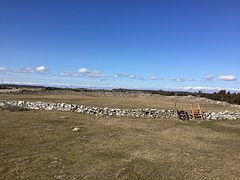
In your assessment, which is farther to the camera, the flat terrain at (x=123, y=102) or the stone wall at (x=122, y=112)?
the flat terrain at (x=123, y=102)

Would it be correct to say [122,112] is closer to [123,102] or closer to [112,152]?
[112,152]

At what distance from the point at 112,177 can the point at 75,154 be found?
361 centimetres

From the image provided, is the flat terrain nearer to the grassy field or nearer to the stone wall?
the stone wall

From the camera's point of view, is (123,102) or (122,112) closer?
(122,112)

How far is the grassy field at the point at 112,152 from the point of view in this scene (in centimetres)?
1273

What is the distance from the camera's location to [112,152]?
15883 millimetres

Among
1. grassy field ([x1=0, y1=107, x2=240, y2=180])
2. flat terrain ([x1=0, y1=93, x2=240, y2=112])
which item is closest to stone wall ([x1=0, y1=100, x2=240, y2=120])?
grassy field ([x1=0, y1=107, x2=240, y2=180])

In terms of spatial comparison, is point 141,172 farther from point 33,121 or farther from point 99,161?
point 33,121

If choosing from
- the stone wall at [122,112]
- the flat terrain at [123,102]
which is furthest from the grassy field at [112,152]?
the flat terrain at [123,102]

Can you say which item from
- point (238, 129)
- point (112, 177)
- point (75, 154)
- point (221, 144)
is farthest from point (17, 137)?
point (238, 129)

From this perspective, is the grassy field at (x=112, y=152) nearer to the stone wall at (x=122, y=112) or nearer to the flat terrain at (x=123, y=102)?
the stone wall at (x=122, y=112)

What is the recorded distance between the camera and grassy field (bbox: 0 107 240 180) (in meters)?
12.7

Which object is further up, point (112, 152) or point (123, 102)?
point (123, 102)

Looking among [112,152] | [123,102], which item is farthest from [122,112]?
[123,102]
